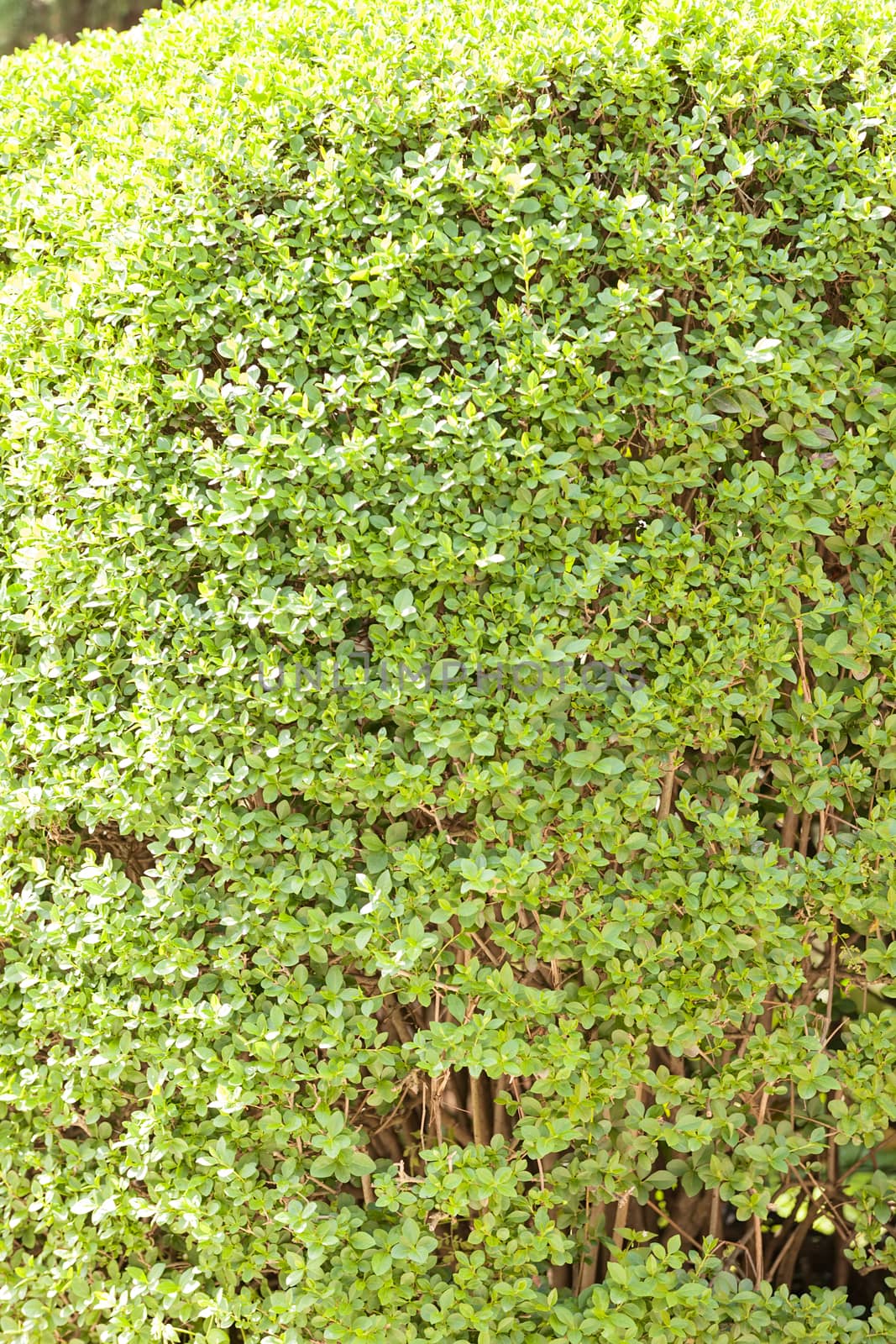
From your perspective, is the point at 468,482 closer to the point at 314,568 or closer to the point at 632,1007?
the point at 314,568

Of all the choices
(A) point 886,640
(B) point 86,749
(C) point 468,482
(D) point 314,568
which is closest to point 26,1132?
(B) point 86,749

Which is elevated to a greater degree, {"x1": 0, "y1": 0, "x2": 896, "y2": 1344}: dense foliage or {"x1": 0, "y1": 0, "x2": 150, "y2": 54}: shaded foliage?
{"x1": 0, "y1": 0, "x2": 150, "y2": 54}: shaded foliage

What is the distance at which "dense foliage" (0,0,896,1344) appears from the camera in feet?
8.79

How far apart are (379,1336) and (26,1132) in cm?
104

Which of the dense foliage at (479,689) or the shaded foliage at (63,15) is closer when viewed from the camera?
the dense foliage at (479,689)

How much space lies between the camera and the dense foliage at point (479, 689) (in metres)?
2.68

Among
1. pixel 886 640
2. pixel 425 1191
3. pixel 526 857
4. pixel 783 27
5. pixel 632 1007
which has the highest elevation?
pixel 783 27

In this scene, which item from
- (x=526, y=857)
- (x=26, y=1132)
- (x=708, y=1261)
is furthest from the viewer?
(x=26, y=1132)

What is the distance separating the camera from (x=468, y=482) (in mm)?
2686

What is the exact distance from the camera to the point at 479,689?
2.71 metres

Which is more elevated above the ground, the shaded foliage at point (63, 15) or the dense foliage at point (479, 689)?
the shaded foliage at point (63, 15)

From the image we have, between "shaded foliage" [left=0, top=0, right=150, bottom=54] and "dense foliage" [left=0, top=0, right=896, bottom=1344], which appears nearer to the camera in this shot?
"dense foliage" [left=0, top=0, right=896, bottom=1344]

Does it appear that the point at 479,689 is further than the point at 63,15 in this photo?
No

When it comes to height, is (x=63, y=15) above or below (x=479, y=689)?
above
